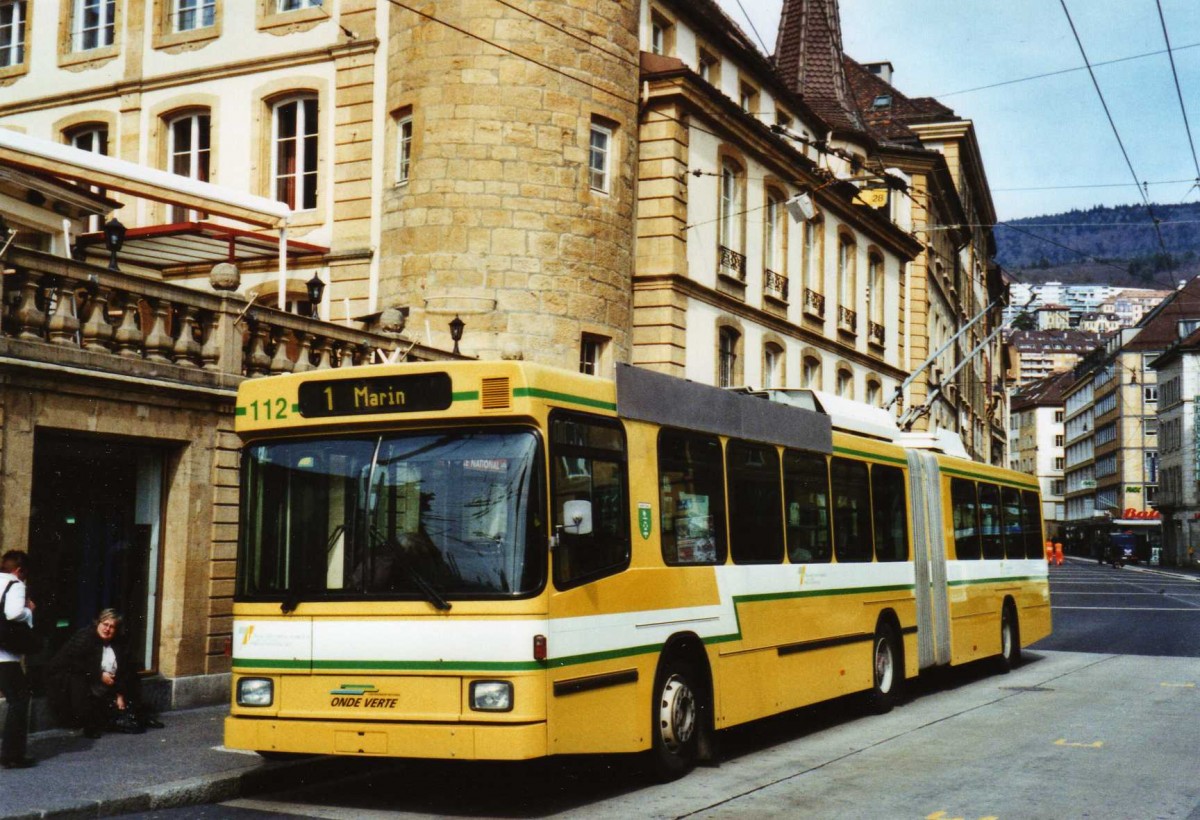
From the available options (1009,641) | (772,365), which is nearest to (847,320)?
(772,365)

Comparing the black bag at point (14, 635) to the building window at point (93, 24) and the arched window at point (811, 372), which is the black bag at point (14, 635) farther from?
the arched window at point (811, 372)

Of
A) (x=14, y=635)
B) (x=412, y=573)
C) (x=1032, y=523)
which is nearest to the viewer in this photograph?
(x=412, y=573)

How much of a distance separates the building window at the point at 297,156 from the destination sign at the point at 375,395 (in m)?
16.6

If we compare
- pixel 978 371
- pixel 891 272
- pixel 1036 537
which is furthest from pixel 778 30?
pixel 978 371

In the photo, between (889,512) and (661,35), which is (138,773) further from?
(661,35)

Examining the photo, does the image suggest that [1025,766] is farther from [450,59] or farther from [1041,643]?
[450,59]

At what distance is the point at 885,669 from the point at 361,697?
747 centimetres

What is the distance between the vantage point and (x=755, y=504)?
12.1 m

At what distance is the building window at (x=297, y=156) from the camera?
25.8 m

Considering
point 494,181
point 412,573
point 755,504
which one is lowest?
point 412,573

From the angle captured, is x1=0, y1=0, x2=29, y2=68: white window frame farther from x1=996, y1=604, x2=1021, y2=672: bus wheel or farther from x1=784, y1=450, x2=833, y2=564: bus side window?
x1=784, y1=450, x2=833, y2=564: bus side window

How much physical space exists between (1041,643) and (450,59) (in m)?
13.6

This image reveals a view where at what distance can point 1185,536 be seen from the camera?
332 ft

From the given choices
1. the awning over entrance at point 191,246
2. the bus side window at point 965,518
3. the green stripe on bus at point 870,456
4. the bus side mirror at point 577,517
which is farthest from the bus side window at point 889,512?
the awning over entrance at point 191,246
